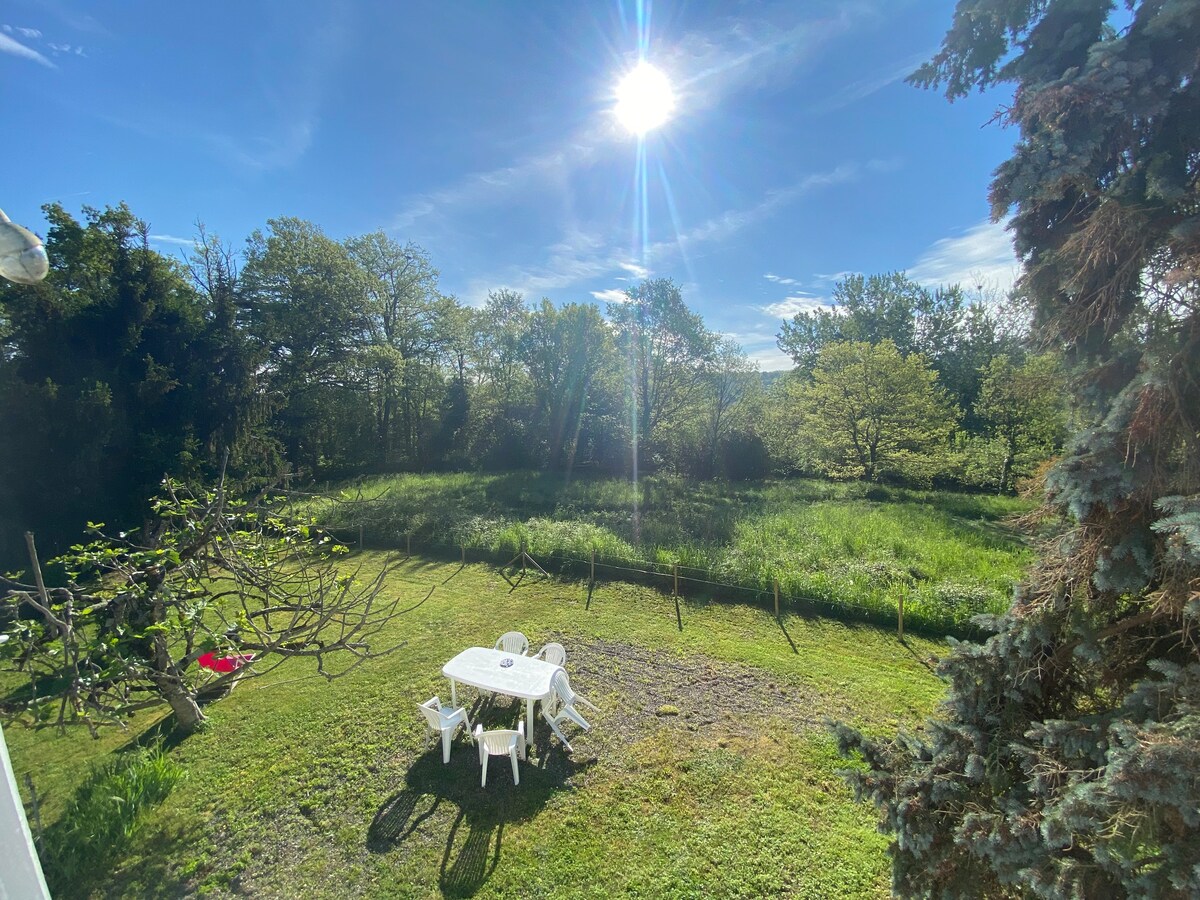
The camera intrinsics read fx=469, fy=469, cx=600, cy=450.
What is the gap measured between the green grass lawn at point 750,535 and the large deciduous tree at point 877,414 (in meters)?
1.37

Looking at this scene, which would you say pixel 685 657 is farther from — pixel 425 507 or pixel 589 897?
pixel 425 507

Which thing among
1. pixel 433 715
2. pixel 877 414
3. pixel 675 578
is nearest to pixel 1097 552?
pixel 433 715

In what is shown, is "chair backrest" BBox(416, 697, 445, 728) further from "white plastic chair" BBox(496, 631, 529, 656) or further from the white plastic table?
"white plastic chair" BBox(496, 631, 529, 656)

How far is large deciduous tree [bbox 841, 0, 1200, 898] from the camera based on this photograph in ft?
6.03

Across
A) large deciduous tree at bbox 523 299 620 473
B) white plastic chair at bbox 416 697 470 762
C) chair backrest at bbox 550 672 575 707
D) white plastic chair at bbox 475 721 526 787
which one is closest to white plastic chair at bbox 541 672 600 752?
chair backrest at bbox 550 672 575 707

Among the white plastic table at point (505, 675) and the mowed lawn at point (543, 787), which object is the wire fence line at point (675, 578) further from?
the white plastic table at point (505, 675)

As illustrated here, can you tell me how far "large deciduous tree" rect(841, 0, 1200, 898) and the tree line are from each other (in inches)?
542

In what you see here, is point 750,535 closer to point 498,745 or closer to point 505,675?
point 505,675

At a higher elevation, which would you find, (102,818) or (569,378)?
(569,378)

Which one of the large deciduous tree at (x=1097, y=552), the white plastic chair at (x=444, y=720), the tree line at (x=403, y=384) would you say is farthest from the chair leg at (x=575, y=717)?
the tree line at (x=403, y=384)

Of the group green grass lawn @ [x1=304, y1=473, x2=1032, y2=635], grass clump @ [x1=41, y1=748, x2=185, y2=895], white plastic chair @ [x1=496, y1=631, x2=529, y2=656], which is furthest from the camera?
green grass lawn @ [x1=304, y1=473, x2=1032, y2=635]

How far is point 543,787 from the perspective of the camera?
483 centimetres

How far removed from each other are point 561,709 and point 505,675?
0.79 meters

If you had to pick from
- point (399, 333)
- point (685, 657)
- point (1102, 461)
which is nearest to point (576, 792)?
point (685, 657)
